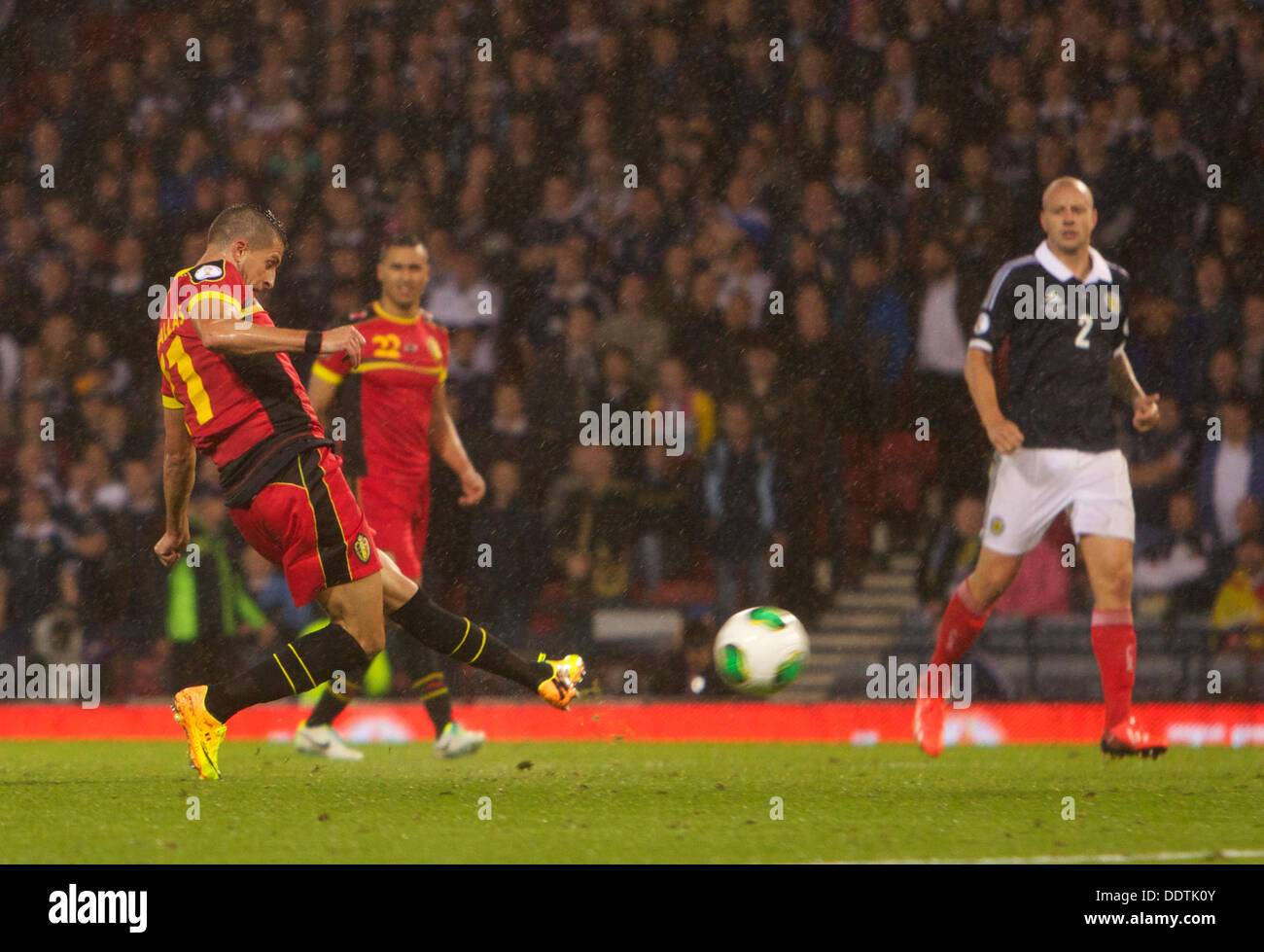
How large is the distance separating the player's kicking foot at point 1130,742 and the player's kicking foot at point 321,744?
3005 millimetres

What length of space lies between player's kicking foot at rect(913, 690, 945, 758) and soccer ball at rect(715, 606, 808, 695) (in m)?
0.91

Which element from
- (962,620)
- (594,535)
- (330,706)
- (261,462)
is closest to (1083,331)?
(962,620)

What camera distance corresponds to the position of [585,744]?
8.29 meters

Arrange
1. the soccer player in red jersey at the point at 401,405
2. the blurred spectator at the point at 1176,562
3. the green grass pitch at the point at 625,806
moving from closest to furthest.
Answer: the green grass pitch at the point at 625,806, the soccer player in red jersey at the point at 401,405, the blurred spectator at the point at 1176,562

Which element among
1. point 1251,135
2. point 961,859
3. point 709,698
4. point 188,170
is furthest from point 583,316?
Answer: point 961,859

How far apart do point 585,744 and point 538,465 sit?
2588 mm

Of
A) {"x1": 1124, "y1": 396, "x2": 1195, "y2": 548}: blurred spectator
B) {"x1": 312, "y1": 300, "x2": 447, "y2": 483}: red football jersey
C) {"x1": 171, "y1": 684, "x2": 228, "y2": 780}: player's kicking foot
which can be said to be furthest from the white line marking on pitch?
{"x1": 1124, "y1": 396, "x2": 1195, "y2": 548}: blurred spectator

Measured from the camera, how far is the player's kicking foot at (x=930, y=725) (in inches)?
283

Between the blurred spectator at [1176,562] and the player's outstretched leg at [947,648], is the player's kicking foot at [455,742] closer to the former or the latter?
the player's outstretched leg at [947,648]

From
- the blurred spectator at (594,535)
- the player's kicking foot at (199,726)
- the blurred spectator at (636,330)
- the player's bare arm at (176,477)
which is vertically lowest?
the player's kicking foot at (199,726)

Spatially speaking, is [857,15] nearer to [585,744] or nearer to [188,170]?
[188,170]

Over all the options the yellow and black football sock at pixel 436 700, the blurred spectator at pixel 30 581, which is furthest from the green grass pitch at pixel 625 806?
the blurred spectator at pixel 30 581

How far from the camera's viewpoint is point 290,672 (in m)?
5.62

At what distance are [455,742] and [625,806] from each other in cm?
189
